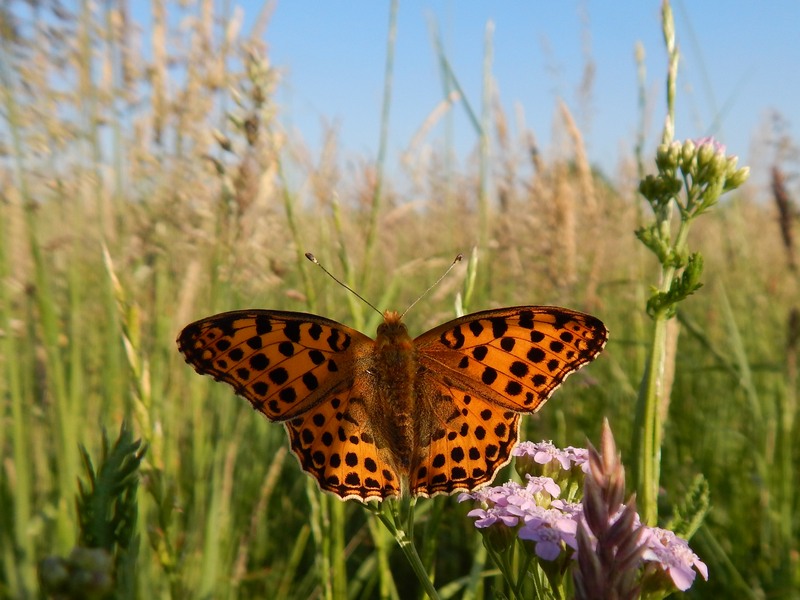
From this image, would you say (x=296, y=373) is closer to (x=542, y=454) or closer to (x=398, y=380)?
(x=398, y=380)

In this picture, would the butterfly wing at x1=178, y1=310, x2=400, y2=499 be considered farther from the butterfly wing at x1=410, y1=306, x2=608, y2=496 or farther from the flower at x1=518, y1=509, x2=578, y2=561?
the flower at x1=518, y1=509, x2=578, y2=561

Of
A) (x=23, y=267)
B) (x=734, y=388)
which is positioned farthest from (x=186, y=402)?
(x=734, y=388)

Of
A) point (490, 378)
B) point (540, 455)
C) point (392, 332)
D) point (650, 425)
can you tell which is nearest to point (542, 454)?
point (540, 455)

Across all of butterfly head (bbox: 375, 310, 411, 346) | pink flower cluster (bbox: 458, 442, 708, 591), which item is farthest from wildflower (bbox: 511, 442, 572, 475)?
butterfly head (bbox: 375, 310, 411, 346)

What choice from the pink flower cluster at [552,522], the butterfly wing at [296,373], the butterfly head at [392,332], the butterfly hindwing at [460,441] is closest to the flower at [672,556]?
the pink flower cluster at [552,522]

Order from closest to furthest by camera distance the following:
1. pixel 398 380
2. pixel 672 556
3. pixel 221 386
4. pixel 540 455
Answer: pixel 672 556, pixel 540 455, pixel 398 380, pixel 221 386

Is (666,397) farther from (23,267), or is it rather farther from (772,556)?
(23,267)

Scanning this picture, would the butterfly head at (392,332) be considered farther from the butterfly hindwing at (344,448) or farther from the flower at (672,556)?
the flower at (672,556)
